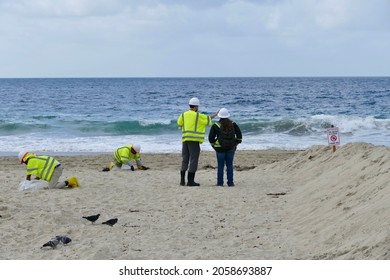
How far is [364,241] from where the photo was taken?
6.63 m

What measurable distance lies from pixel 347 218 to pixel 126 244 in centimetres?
278

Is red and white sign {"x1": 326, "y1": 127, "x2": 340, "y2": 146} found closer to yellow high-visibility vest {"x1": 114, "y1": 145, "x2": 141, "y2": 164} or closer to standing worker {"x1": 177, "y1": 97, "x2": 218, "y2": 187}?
standing worker {"x1": 177, "y1": 97, "x2": 218, "y2": 187}

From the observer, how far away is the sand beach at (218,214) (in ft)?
24.1

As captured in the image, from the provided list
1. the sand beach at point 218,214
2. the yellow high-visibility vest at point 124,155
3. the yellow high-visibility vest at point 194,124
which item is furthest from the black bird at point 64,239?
the yellow high-visibility vest at point 124,155

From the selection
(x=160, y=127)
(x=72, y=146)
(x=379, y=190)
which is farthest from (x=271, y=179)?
(x=160, y=127)

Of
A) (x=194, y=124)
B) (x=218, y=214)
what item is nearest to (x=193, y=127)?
(x=194, y=124)

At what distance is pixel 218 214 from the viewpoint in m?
9.70

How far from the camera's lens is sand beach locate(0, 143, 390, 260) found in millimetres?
7336

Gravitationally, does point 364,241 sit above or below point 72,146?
above

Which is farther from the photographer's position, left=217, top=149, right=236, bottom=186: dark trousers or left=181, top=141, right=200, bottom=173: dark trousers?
left=217, top=149, right=236, bottom=186: dark trousers

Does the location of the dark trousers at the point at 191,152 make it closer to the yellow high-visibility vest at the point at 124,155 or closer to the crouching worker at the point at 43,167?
the crouching worker at the point at 43,167

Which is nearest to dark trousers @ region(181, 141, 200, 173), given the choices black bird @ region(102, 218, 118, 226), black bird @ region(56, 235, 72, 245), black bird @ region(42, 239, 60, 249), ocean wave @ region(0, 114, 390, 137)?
black bird @ region(102, 218, 118, 226)
